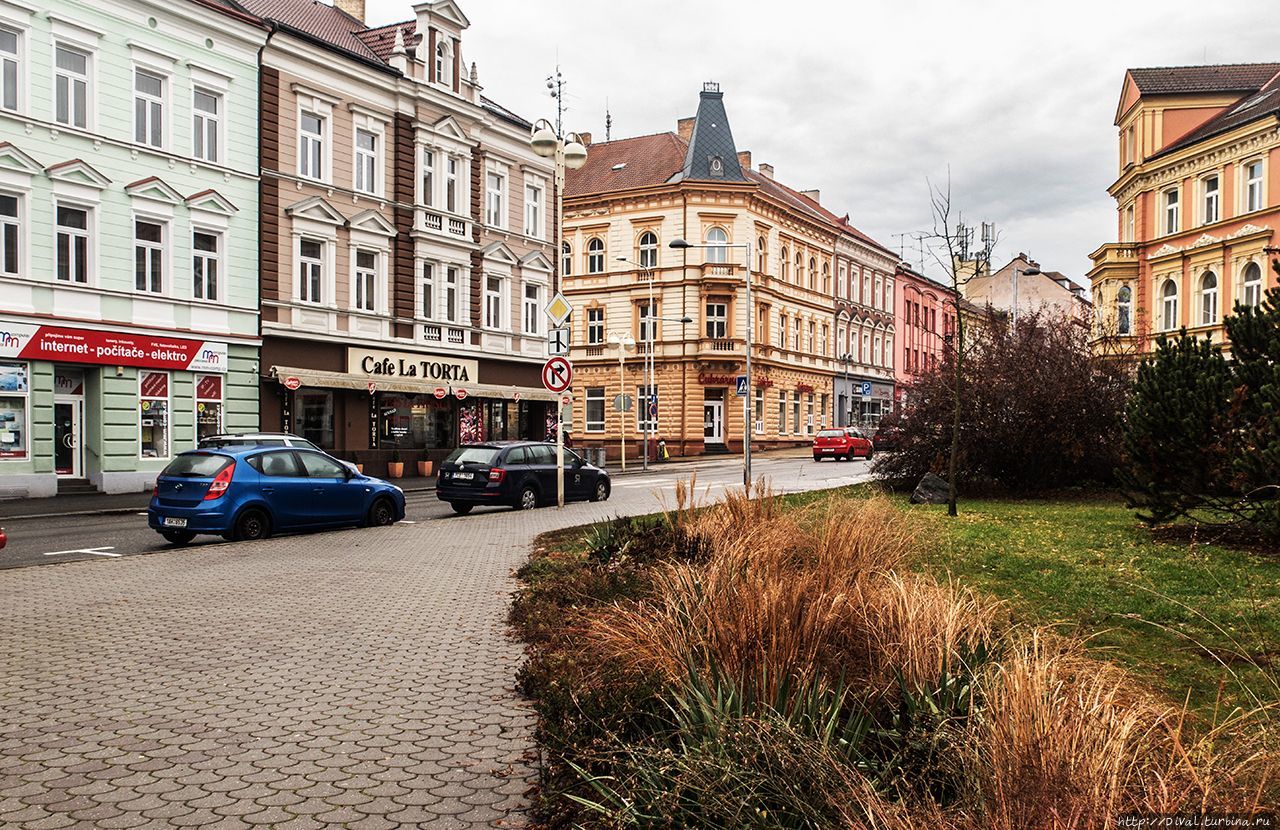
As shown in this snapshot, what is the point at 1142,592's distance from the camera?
870 centimetres

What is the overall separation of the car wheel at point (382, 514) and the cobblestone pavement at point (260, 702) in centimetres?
673

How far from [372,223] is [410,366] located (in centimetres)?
490

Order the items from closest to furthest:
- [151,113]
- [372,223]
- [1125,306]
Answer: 1. [151,113]
2. [372,223]
3. [1125,306]

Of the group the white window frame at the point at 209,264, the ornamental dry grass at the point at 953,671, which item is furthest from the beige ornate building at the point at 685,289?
the ornamental dry grass at the point at 953,671

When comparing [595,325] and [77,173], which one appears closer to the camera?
[77,173]

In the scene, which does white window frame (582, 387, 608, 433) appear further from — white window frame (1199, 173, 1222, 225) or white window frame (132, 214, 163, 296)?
white window frame (132, 214, 163, 296)

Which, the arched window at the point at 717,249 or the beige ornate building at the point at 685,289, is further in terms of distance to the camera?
the arched window at the point at 717,249

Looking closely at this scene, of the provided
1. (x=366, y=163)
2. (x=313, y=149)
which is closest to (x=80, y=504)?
(x=313, y=149)

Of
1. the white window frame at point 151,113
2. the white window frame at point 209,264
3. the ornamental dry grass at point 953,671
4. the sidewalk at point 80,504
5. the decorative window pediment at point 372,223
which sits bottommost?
the sidewalk at point 80,504

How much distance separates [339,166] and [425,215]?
12.1 feet

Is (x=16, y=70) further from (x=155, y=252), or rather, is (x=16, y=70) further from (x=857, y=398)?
(x=857, y=398)

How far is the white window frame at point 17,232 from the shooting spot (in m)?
23.3

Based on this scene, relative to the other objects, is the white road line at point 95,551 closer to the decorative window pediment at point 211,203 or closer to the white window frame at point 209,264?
the white window frame at point 209,264

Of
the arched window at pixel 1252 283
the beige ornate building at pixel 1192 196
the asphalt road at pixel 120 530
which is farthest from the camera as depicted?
the arched window at pixel 1252 283
